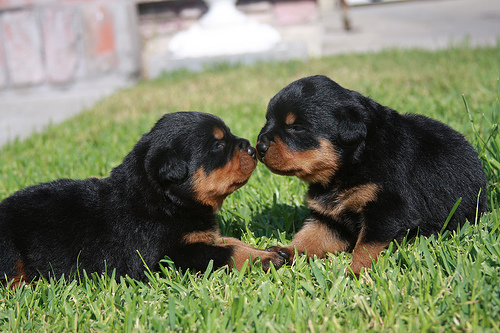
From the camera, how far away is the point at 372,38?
42.5 ft

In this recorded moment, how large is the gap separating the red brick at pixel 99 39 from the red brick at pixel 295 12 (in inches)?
126

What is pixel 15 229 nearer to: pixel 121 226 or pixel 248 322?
pixel 121 226

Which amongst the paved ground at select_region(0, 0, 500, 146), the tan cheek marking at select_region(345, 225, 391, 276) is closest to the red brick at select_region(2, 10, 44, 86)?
the paved ground at select_region(0, 0, 500, 146)

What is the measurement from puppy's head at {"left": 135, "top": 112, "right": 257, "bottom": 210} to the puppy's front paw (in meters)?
0.42

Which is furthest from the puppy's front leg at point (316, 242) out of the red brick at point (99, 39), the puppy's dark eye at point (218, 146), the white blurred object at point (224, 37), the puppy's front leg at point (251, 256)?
the red brick at point (99, 39)

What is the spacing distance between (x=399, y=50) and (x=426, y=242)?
7.53 metres

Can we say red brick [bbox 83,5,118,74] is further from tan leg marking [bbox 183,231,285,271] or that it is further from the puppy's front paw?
the puppy's front paw

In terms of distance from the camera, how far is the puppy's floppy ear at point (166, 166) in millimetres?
2686

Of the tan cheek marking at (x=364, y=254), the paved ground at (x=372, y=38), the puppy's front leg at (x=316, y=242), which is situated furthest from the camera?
the paved ground at (x=372, y=38)

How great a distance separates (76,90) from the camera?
30.4ft

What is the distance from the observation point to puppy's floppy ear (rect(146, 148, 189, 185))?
8.81 ft

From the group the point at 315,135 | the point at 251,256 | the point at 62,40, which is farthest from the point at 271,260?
the point at 62,40

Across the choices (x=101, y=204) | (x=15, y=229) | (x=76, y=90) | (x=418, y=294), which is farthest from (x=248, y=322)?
(x=76, y=90)

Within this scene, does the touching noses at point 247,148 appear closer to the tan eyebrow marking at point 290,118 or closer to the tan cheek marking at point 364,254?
the tan eyebrow marking at point 290,118
